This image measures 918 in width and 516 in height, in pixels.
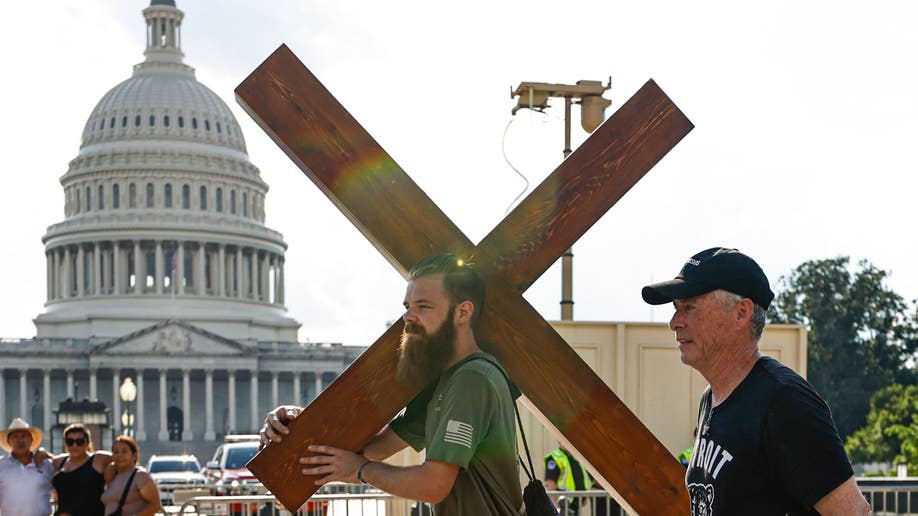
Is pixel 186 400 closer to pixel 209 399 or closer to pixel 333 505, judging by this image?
pixel 209 399

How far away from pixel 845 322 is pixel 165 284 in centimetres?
4947

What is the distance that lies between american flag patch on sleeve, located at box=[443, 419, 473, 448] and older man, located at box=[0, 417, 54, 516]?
7.25 metres

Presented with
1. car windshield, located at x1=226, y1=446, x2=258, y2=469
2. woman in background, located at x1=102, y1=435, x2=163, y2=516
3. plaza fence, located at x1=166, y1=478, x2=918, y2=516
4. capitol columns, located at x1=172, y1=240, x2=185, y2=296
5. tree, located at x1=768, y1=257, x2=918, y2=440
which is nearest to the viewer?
woman in background, located at x1=102, y1=435, x2=163, y2=516

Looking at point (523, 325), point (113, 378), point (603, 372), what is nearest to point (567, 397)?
point (523, 325)

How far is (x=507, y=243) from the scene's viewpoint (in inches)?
141

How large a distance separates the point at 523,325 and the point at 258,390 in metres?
96.9

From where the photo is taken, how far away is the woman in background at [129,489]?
29.6 ft

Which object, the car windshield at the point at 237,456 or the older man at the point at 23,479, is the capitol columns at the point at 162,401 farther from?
the older man at the point at 23,479

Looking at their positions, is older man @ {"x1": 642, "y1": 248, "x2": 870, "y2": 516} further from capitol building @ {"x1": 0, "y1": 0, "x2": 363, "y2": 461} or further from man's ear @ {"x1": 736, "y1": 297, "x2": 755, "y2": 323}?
capitol building @ {"x1": 0, "y1": 0, "x2": 363, "y2": 461}

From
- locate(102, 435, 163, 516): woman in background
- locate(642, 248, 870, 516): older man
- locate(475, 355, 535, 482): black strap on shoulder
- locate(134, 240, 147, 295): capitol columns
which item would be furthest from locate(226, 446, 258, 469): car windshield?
locate(134, 240, 147, 295): capitol columns

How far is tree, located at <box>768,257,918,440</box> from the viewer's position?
76.6 metres

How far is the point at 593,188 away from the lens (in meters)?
3.64

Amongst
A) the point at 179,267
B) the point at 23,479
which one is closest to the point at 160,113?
the point at 179,267

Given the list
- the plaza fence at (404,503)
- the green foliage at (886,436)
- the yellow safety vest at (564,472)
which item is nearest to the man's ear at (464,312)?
the plaza fence at (404,503)
